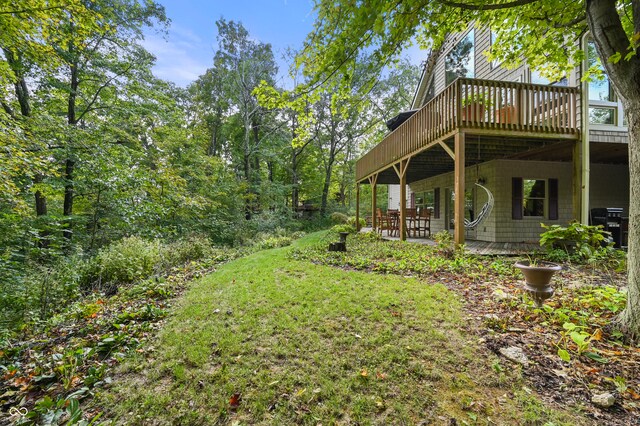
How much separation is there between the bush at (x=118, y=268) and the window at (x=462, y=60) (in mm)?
12439

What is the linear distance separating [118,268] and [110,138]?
538 centimetres

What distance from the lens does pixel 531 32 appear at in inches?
172

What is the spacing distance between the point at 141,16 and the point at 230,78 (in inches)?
268

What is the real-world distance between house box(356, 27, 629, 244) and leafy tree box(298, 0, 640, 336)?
1.91m

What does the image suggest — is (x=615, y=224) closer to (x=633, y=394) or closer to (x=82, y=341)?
(x=633, y=394)

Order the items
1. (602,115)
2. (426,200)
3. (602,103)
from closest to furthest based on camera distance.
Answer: (602,103) → (602,115) → (426,200)

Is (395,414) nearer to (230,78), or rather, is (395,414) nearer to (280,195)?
(280,195)

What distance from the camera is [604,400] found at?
1.88 m

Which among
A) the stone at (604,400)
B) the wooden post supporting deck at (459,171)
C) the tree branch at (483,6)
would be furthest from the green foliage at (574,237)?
the stone at (604,400)

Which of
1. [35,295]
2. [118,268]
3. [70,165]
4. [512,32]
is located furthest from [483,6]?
[70,165]

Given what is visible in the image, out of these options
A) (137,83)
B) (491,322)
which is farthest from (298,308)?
(137,83)

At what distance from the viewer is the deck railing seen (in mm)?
6180

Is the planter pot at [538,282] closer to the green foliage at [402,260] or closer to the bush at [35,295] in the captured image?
the green foliage at [402,260]

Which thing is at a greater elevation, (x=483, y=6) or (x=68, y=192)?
(x=483, y=6)
